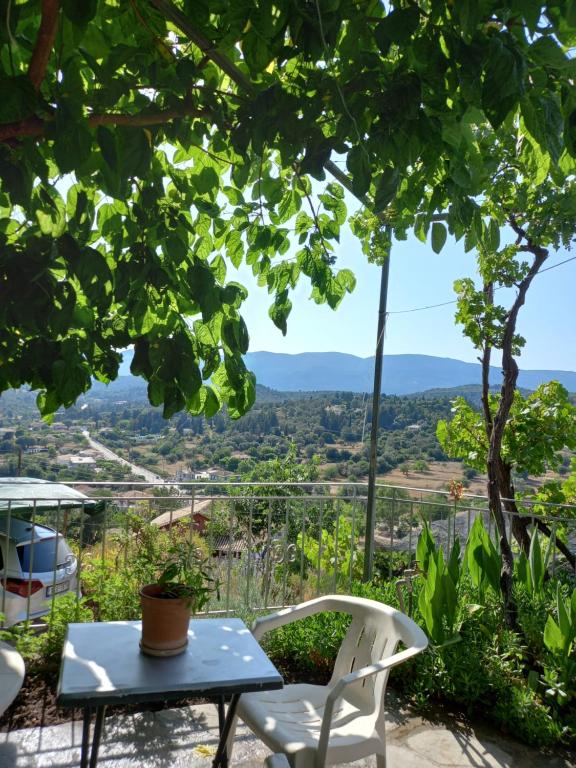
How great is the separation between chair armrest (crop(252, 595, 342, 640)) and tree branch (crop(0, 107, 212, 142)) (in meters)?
1.89

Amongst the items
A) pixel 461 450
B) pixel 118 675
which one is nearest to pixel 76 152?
pixel 118 675

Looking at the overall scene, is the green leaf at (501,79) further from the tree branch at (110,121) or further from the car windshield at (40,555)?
the car windshield at (40,555)

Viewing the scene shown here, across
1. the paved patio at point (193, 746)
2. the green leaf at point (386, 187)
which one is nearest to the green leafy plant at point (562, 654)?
the paved patio at point (193, 746)

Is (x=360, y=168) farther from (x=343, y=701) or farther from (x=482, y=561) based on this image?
(x=482, y=561)

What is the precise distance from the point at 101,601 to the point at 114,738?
33.0 inches

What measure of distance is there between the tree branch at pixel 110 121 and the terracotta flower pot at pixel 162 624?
1341 mm

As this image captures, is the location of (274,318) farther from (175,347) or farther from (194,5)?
(194,5)

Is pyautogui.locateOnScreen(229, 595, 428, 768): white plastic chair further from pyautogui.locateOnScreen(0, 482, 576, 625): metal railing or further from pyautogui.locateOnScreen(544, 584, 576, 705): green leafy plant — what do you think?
pyautogui.locateOnScreen(544, 584, 576, 705): green leafy plant

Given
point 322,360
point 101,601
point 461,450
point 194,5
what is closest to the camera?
point 194,5

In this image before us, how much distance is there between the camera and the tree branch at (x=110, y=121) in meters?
1.16

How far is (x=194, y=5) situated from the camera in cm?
119

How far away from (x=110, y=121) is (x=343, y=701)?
2178 mm

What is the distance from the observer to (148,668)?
5.77 feet

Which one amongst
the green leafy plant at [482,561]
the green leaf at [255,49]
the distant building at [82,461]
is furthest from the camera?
the distant building at [82,461]
